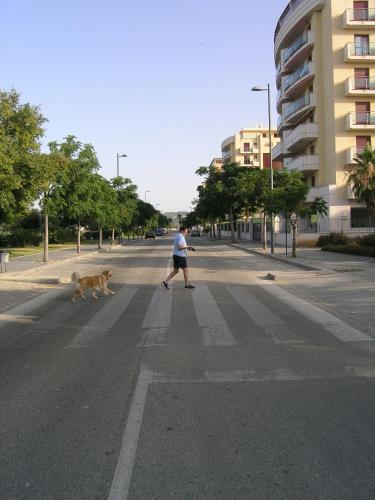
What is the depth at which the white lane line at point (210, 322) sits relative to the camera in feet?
25.8

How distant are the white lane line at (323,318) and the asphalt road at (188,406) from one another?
5 centimetres

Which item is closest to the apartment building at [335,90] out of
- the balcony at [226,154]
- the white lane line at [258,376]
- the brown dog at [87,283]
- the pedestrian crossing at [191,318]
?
the pedestrian crossing at [191,318]

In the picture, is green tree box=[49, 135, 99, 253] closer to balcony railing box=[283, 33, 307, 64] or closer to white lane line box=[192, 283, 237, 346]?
white lane line box=[192, 283, 237, 346]

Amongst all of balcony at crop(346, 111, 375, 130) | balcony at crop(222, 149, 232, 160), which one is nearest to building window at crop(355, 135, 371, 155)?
balcony at crop(346, 111, 375, 130)

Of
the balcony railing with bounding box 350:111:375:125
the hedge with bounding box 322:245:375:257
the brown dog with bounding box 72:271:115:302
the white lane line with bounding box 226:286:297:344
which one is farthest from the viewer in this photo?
the balcony railing with bounding box 350:111:375:125

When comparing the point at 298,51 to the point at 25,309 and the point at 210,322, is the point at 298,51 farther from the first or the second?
the point at 210,322

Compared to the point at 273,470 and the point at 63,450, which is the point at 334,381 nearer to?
the point at 273,470

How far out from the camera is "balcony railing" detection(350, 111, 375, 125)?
42.2m

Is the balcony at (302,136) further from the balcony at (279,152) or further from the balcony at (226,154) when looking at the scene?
the balcony at (226,154)

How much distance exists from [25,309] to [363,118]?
37402mm

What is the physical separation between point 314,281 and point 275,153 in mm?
43060

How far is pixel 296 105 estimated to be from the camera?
48531mm

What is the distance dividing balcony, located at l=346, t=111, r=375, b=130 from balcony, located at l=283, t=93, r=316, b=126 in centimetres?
419

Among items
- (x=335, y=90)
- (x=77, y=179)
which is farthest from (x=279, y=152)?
(x=77, y=179)
